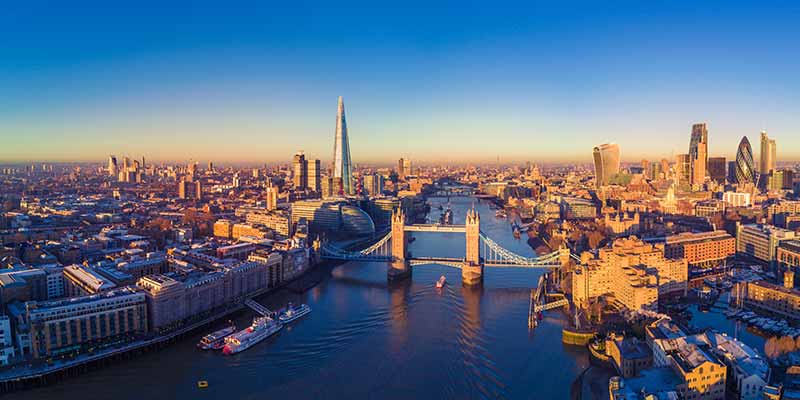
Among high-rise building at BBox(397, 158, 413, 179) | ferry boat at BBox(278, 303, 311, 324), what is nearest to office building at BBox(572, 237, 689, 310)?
ferry boat at BBox(278, 303, 311, 324)

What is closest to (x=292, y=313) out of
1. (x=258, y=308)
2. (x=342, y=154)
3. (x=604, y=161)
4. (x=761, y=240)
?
(x=258, y=308)

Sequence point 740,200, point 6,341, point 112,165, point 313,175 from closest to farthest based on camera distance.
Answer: point 6,341, point 740,200, point 313,175, point 112,165

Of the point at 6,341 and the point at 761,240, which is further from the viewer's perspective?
the point at 761,240

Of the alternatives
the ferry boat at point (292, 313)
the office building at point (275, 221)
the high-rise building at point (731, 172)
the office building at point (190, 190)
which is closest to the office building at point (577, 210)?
the office building at point (275, 221)

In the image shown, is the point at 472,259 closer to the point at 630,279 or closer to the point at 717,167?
the point at 630,279

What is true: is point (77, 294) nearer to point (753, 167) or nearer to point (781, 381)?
point (781, 381)

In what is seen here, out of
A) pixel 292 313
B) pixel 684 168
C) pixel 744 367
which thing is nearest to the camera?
pixel 744 367

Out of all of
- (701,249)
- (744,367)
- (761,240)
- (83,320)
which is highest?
(761,240)

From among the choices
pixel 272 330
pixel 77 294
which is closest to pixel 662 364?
pixel 272 330
